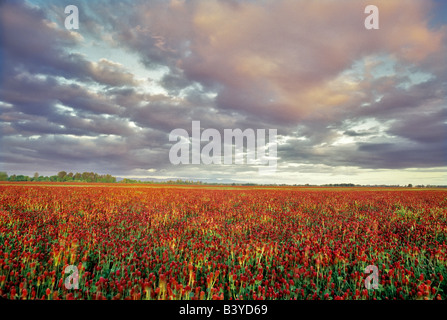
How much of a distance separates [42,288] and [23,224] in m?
4.73

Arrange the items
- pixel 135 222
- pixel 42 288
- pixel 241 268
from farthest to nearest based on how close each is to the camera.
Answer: pixel 135 222 → pixel 241 268 → pixel 42 288

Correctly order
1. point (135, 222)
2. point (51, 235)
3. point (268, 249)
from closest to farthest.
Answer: point (268, 249) < point (51, 235) < point (135, 222)

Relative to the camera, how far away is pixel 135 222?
291 inches

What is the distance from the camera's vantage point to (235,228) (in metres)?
6.34

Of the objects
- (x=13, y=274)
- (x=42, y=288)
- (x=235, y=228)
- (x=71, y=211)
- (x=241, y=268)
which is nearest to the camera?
(x=42, y=288)

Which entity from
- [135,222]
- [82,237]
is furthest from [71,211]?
[82,237]

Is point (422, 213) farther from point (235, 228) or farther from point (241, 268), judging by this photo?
point (241, 268)

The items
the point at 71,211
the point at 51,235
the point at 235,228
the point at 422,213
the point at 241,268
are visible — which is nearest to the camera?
the point at 241,268

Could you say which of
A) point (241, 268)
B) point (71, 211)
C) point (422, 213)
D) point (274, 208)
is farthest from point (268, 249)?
point (422, 213)

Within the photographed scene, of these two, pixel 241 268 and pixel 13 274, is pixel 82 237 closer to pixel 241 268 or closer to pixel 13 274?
pixel 13 274
